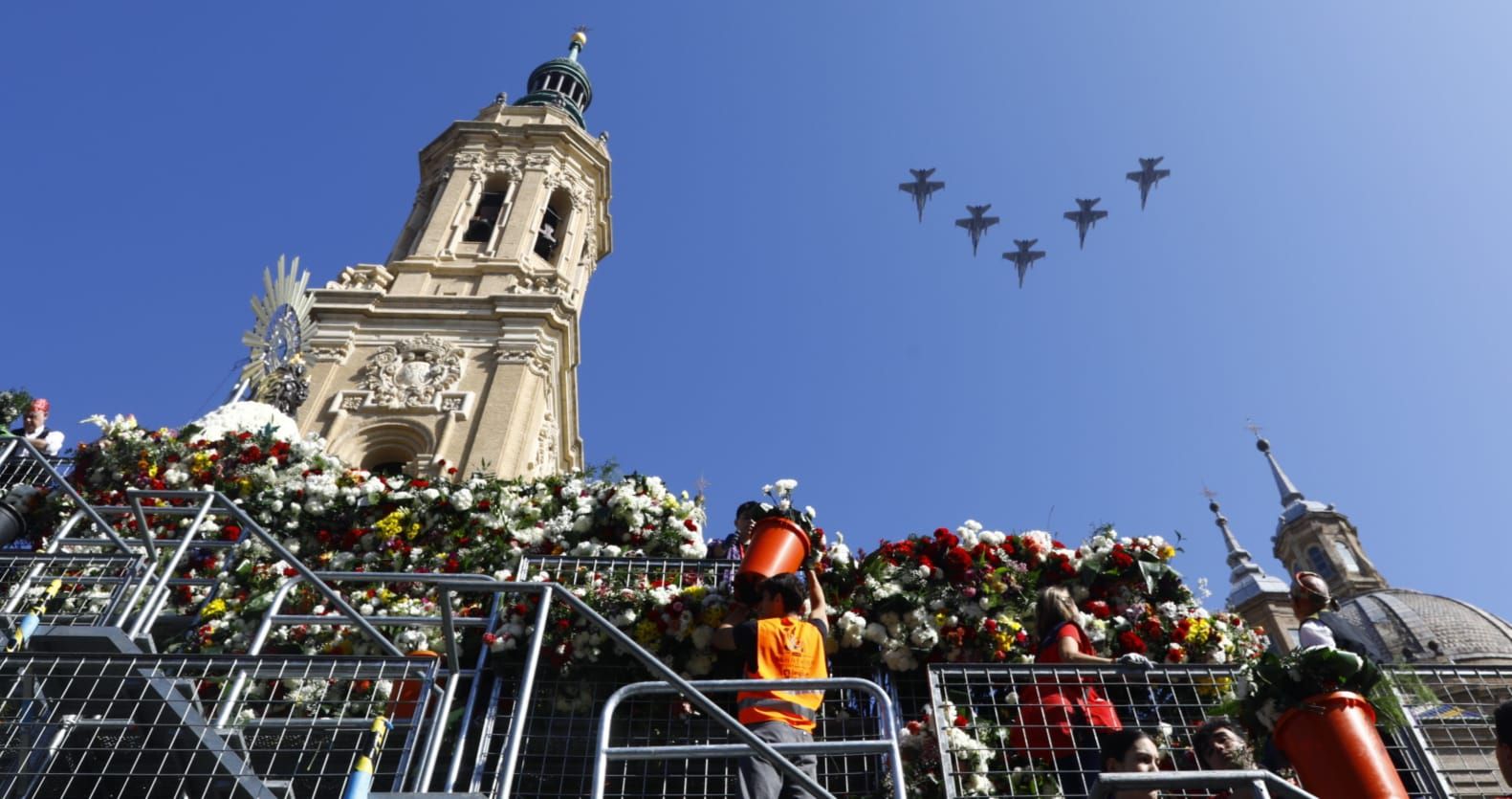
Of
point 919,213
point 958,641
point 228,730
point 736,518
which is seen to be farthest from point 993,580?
point 919,213

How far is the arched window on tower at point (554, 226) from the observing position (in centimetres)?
2845

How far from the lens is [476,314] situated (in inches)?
943

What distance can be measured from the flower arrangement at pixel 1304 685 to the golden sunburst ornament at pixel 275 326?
17378mm

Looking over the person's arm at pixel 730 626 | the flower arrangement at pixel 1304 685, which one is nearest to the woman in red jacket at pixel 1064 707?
the flower arrangement at pixel 1304 685

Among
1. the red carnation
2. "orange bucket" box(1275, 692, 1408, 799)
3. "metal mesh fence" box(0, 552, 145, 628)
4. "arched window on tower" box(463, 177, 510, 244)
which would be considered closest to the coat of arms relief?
"arched window on tower" box(463, 177, 510, 244)

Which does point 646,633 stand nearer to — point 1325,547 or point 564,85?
point 564,85

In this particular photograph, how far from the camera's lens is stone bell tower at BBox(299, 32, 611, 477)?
69.1ft

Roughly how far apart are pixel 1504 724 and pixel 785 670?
11.0 ft

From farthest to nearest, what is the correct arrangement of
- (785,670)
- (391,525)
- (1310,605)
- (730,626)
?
(391,525) < (730,626) < (1310,605) < (785,670)

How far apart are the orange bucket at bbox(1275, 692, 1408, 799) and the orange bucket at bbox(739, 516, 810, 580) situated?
130 inches

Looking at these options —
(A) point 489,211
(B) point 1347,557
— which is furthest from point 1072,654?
(B) point 1347,557

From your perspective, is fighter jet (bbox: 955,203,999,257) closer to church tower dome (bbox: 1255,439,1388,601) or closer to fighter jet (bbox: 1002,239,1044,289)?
fighter jet (bbox: 1002,239,1044,289)

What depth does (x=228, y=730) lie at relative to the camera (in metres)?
5.49

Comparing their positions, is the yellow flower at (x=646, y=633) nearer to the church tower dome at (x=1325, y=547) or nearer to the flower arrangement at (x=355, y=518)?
the flower arrangement at (x=355, y=518)
